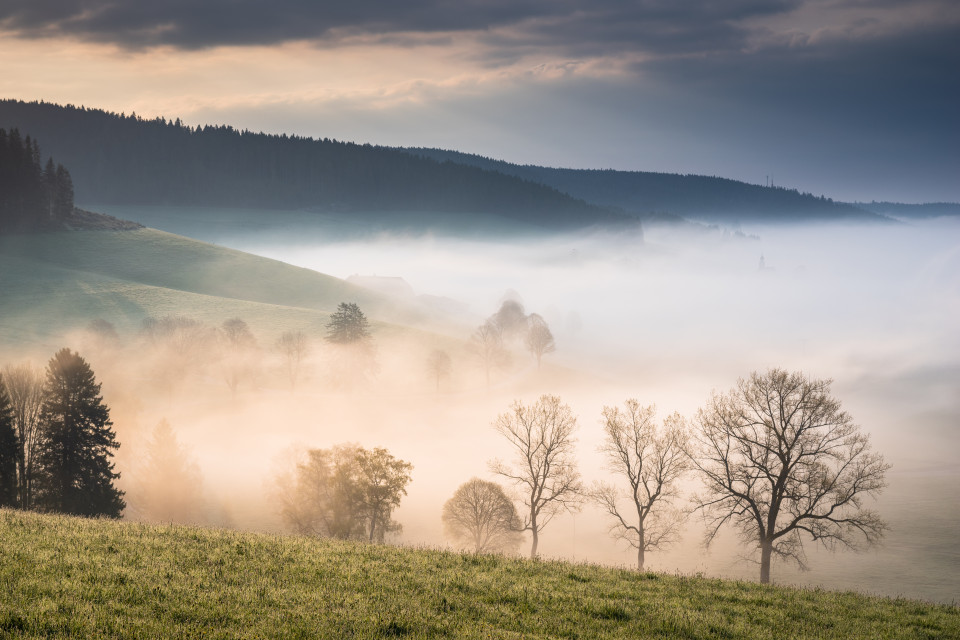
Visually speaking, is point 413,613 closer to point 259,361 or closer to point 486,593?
point 486,593

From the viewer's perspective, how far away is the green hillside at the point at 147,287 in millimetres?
114306

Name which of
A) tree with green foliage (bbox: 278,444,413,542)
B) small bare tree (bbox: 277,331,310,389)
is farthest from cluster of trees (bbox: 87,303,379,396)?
tree with green foliage (bbox: 278,444,413,542)

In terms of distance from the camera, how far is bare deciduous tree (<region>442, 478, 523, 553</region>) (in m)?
53.4

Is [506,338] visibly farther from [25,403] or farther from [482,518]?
[25,403]

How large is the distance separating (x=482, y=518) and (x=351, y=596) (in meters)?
40.7

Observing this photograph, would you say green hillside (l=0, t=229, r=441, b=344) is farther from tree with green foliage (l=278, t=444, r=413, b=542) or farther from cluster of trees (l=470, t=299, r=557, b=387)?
tree with green foliage (l=278, t=444, r=413, b=542)

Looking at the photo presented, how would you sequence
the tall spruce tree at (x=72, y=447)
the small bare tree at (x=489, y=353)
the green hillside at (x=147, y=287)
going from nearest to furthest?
the tall spruce tree at (x=72, y=447) → the green hillside at (x=147, y=287) → the small bare tree at (x=489, y=353)

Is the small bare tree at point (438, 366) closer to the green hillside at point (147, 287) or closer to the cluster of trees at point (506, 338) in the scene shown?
the cluster of trees at point (506, 338)


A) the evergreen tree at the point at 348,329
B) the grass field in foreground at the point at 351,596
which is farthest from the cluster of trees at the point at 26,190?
the grass field in foreground at the point at 351,596

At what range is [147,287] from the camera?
132 metres

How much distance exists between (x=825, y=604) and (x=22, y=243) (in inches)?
6530

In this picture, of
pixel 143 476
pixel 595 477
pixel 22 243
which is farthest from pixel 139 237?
pixel 595 477

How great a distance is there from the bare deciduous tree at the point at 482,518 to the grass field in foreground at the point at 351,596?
35257 mm

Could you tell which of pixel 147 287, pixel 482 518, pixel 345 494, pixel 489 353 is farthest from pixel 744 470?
pixel 147 287
